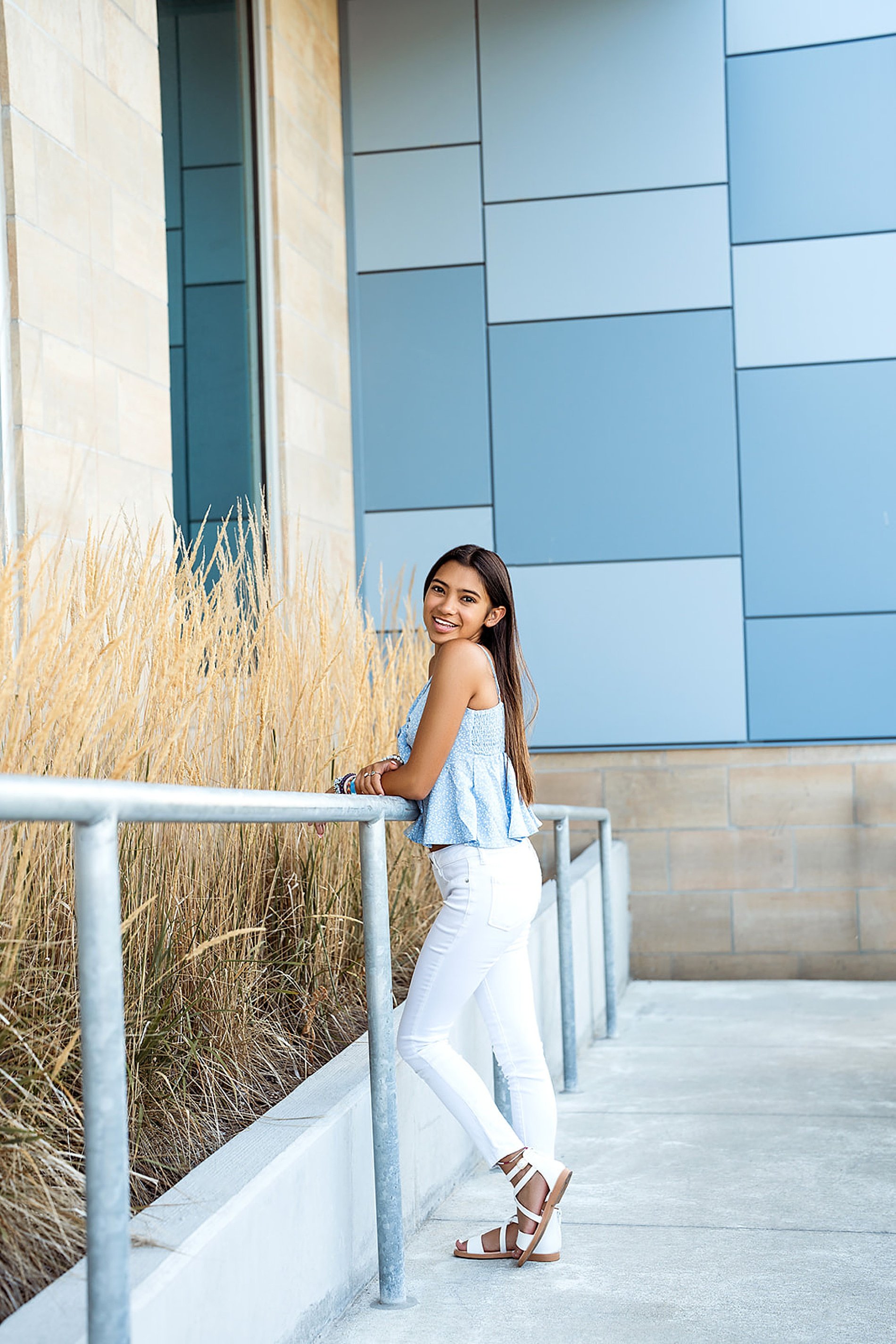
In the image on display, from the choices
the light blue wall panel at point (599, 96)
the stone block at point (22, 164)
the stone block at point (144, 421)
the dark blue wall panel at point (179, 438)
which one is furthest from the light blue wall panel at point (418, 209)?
the stone block at point (22, 164)

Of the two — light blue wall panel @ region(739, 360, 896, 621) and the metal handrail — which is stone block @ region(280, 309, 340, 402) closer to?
light blue wall panel @ region(739, 360, 896, 621)

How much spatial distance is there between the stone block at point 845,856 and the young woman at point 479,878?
3542 mm

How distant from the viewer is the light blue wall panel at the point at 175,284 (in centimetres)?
412

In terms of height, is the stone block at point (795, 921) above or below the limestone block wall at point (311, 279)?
below

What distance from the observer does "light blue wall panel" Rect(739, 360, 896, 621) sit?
218 inches

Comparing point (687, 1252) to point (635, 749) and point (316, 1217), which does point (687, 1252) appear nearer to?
point (316, 1217)

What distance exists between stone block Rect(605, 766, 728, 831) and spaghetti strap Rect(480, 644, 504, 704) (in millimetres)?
3486

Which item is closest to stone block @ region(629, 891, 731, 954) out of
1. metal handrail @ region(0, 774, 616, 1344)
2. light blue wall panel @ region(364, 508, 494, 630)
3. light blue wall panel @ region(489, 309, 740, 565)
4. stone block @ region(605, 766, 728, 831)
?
stone block @ region(605, 766, 728, 831)

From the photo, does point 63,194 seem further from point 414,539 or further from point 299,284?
point 414,539

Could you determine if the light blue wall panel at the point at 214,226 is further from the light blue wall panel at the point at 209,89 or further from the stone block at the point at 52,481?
the stone block at the point at 52,481

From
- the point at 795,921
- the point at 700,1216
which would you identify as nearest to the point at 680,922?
the point at 795,921

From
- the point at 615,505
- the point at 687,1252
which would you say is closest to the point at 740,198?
the point at 615,505

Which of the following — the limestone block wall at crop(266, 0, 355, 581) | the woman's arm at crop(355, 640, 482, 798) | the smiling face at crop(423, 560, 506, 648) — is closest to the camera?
the woman's arm at crop(355, 640, 482, 798)

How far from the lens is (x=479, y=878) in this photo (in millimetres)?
2123
